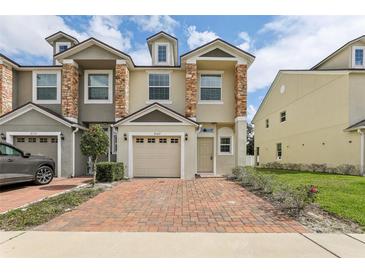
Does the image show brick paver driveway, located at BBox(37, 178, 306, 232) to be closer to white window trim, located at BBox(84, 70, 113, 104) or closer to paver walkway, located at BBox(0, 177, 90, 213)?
paver walkway, located at BBox(0, 177, 90, 213)

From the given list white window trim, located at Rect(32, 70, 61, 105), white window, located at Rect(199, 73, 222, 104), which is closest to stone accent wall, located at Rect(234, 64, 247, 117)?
white window, located at Rect(199, 73, 222, 104)

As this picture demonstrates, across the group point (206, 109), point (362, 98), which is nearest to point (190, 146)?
point (206, 109)

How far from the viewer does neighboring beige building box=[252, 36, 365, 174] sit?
13.5m

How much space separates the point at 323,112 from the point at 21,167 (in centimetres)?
1763

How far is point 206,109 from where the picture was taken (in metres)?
13.6

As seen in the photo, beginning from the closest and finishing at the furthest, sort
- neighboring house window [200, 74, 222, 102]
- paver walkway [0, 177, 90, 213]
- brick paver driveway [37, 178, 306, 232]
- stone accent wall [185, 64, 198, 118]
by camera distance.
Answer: brick paver driveway [37, 178, 306, 232] → paver walkway [0, 177, 90, 213] → stone accent wall [185, 64, 198, 118] → neighboring house window [200, 74, 222, 102]

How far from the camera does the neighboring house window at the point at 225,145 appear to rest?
14223 millimetres

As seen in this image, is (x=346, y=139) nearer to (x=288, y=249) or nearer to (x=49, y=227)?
(x=288, y=249)

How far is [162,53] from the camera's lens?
14.9 meters

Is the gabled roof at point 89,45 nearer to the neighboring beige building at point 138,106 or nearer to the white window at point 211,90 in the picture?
the neighboring beige building at point 138,106

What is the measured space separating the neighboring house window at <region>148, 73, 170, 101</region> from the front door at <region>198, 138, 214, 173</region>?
362 centimetres

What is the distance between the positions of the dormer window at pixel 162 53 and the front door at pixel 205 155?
5732mm

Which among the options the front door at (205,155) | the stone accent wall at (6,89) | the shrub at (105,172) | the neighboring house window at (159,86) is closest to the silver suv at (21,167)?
the shrub at (105,172)

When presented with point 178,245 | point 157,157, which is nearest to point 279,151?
point 157,157
